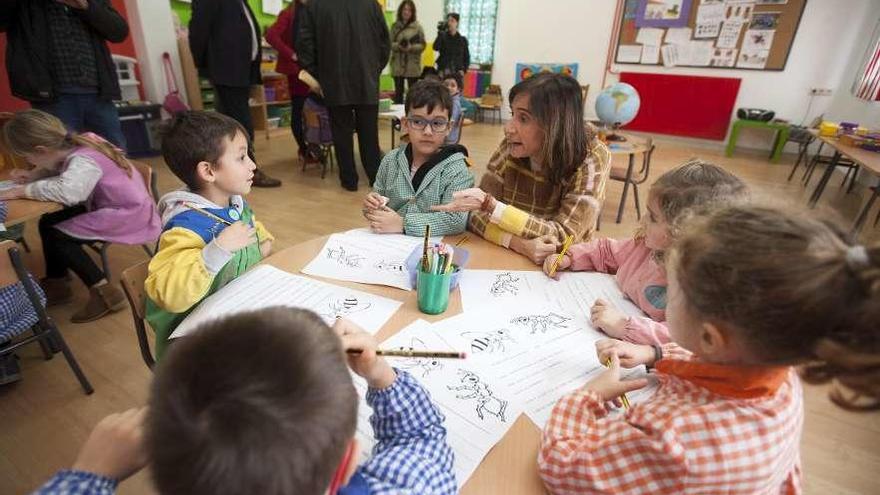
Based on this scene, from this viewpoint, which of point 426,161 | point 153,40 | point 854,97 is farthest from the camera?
point 854,97

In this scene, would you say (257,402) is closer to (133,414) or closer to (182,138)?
(133,414)

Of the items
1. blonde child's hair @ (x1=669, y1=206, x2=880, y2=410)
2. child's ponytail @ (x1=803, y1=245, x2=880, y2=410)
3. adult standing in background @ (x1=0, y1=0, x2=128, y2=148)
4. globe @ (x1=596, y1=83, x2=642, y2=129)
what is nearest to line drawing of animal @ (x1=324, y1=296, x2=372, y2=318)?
blonde child's hair @ (x1=669, y1=206, x2=880, y2=410)

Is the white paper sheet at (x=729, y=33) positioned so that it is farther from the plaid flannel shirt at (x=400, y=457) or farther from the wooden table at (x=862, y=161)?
the plaid flannel shirt at (x=400, y=457)

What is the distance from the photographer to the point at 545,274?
1227mm

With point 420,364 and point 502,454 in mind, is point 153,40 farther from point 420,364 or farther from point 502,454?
point 502,454

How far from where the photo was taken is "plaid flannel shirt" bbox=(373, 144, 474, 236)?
4.71 feet

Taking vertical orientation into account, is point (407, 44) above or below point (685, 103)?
above

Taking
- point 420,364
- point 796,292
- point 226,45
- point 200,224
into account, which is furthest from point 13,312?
point 226,45

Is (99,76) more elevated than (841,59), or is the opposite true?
(841,59)

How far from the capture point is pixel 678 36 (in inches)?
255

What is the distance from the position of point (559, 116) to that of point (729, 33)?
6.55 meters

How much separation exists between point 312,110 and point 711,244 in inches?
169

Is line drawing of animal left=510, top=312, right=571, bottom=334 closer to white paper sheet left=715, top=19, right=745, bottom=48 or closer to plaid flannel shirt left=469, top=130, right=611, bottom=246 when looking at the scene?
plaid flannel shirt left=469, top=130, right=611, bottom=246

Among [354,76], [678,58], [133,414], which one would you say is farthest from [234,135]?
[678,58]
